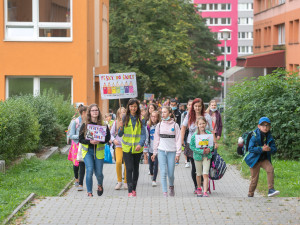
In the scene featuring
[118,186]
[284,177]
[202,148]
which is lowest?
[118,186]

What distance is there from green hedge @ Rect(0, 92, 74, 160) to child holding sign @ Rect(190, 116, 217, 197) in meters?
4.60

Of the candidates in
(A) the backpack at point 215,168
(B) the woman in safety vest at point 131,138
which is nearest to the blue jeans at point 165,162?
(B) the woman in safety vest at point 131,138

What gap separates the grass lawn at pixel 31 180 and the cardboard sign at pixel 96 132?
132 centimetres

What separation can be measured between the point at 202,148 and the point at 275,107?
6.57 metres

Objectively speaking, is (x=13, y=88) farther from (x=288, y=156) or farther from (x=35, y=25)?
(x=288, y=156)

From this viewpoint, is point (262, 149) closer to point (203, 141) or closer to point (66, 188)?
point (203, 141)

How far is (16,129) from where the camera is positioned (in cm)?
1462

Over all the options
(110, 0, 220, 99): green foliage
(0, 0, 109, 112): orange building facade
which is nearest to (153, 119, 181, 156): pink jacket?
(0, 0, 109, 112): orange building facade

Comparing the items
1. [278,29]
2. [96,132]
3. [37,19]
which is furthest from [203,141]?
[278,29]

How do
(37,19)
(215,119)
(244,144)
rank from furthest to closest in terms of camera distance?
1. (37,19)
2. (215,119)
3. (244,144)

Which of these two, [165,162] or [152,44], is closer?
[165,162]

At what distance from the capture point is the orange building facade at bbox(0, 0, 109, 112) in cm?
2425

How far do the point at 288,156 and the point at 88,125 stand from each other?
8.22 m

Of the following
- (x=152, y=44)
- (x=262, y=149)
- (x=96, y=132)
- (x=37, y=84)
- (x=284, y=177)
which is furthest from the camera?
(x=152, y=44)
